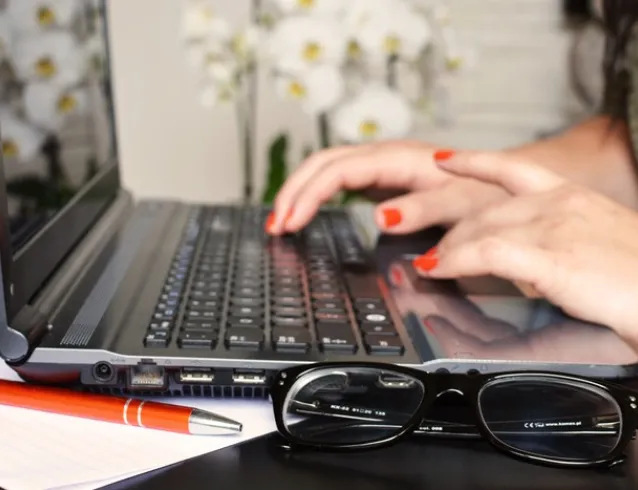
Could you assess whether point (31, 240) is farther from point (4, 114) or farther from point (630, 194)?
point (630, 194)

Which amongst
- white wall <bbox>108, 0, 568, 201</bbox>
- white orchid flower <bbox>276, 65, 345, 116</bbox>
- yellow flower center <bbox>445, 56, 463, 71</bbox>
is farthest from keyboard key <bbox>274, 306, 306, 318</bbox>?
white wall <bbox>108, 0, 568, 201</bbox>

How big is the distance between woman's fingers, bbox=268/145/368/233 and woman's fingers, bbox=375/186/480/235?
69mm

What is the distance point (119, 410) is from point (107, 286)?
141 millimetres

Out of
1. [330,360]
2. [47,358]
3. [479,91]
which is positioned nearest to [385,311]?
[330,360]

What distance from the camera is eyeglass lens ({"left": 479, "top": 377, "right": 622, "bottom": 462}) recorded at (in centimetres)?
37

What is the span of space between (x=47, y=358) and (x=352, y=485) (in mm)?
169

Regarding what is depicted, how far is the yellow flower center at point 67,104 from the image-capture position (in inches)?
23.5

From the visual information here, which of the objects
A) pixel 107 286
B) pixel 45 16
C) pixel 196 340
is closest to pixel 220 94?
pixel 45 16

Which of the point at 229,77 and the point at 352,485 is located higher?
the point at 229,77

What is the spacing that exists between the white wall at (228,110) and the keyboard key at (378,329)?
61cm

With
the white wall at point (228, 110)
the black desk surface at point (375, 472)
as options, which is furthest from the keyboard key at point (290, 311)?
the white wall at point (228, 110)

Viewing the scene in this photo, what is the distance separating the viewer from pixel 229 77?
83cm

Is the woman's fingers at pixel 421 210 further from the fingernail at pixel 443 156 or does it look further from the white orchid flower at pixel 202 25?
the white orchid flower at pixel 202 25

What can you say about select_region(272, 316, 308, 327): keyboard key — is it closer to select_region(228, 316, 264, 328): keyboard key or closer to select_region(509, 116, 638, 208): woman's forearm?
select_region(228, 316, 264, 328): keyboard key
